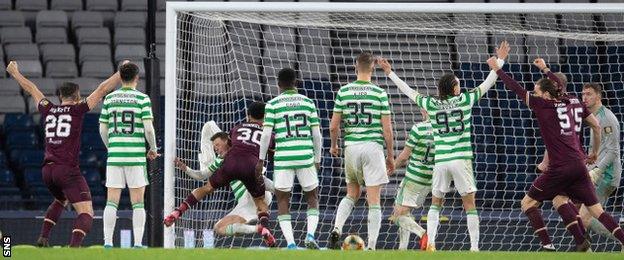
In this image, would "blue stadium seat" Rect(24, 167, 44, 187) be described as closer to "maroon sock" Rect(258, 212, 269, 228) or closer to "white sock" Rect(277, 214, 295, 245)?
"maroon sock" Rect(258, 212, 269, 228)

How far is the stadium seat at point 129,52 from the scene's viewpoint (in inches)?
812

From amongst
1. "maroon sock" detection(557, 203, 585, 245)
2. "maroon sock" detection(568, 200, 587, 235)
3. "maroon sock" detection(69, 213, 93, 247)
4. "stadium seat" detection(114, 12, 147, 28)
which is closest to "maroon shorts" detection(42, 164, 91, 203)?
"maroon sock" detection(69, 213, 93, 247)

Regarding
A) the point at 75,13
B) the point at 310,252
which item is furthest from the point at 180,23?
the point at 75,13

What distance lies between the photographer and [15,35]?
→ 21.1 m

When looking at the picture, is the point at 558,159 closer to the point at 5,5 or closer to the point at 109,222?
the point at 109,222

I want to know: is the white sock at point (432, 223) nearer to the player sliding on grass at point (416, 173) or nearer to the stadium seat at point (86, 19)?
the player sliding on grass at point (416, 173)

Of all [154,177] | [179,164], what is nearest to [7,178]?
[154,177]

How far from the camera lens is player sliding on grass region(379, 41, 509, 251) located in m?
13.5

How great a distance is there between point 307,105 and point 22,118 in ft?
22.8

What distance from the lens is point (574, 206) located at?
14.3m

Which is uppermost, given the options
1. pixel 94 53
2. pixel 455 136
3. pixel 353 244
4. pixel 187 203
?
pixel 94 53

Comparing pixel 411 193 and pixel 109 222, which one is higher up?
pixel 411 193

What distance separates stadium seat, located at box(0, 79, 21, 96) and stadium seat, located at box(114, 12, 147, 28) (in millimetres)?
1899

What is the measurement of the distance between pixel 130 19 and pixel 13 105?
2438 mm
